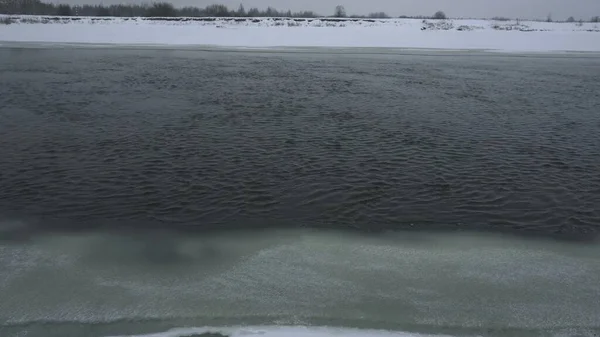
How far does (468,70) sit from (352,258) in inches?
889

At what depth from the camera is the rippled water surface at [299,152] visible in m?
7.67

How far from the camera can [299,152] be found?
10.7 meters

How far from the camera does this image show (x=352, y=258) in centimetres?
616

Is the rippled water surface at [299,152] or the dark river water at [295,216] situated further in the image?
the rippled water surface at [299,152]

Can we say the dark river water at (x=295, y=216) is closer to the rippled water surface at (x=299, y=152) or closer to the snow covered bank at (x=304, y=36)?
the rippled water surface at (x=299, y=152)

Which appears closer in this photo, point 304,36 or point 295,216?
point 295,216

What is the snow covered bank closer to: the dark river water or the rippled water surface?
the rippled water surface

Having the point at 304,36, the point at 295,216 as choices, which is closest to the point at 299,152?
the point at 295,216

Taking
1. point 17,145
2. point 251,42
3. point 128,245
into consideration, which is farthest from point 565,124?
point 251,42

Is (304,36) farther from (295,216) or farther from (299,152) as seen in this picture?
(295,216)

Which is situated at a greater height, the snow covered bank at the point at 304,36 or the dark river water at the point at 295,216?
the snow covered bank at the point at 304,36

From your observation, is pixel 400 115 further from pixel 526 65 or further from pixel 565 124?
pixel 526 65

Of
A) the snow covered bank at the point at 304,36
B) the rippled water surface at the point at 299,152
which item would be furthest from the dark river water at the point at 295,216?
the snow covered bank at the point at 304,36

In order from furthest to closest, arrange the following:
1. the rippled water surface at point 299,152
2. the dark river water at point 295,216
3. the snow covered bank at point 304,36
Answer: the snow covered bank at point 304,36 < the rippled water surface at point 299,152 < the dark river water at point 295,216
